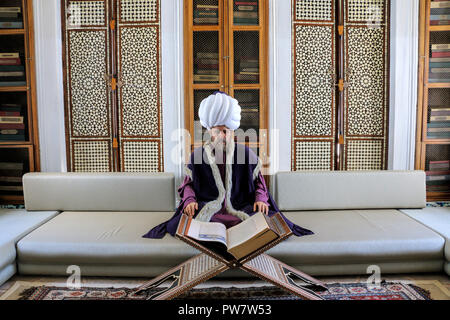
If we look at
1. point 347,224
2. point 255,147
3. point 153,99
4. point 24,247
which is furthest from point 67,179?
point 347,224

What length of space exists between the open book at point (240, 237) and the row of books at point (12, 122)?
2557mm

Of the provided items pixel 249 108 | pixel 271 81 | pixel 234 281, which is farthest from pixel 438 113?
pixel 234 281

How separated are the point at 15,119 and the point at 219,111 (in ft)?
7.77

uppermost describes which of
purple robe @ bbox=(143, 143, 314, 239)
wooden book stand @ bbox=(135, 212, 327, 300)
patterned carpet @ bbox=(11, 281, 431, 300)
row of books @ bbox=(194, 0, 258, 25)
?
row of books @ bbox=(194, 0, 258, 25)

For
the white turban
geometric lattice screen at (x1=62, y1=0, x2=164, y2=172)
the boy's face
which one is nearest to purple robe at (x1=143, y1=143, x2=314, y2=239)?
the boy's face

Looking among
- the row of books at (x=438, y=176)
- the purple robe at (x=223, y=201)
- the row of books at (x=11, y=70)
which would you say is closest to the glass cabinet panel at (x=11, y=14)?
the row of books at (x=11, y=70)

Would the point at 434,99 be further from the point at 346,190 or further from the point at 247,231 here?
the point at 247,231

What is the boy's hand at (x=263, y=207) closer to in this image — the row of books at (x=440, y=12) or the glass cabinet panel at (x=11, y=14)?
the row of books at (x=440, y=12)

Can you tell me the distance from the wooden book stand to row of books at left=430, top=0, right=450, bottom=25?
109 inches

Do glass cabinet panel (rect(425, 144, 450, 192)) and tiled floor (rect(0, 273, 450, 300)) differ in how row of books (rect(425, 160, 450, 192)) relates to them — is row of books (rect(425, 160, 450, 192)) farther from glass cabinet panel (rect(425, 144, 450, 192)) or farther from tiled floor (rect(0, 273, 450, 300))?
tiled floor (rect(0, 273, 450, 300))

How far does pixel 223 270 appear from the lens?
6.13 ft

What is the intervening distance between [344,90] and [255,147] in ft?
3.48

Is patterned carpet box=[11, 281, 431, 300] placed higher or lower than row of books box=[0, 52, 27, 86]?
lower

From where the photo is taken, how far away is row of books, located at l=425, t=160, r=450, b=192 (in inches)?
A: 142
